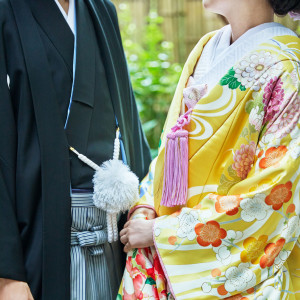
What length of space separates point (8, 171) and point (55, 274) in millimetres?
325

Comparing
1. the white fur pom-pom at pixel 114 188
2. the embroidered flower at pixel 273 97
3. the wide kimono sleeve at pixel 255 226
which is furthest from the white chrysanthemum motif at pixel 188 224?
the embroidered flower at pixel 273 97

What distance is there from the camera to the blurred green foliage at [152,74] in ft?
12.6

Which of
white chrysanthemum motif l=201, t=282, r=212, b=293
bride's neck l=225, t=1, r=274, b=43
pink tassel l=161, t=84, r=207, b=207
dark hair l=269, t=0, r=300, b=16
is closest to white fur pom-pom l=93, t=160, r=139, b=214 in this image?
pink tassel l=161, t=84, r=207, b=207

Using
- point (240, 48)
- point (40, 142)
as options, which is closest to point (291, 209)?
point (240, 48)

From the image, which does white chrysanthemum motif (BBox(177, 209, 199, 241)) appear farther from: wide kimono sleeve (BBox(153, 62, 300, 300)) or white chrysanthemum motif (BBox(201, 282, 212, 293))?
white chrysanthemum motif (BBox(201, 282, 212, 293))

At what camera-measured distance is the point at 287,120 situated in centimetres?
136

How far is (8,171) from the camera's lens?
146 centimetres

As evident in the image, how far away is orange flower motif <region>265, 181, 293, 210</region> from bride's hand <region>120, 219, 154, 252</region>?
35 cm

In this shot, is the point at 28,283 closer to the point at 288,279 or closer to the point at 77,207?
the point at 77,207

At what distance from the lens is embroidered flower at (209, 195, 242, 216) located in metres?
1.37

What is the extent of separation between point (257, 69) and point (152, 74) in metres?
2.53

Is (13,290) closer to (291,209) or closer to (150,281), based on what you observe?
(150,281)

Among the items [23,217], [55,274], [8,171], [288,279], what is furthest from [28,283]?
[288,279]

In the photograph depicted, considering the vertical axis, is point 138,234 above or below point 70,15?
below
